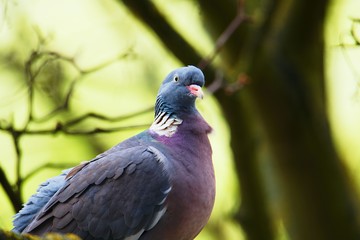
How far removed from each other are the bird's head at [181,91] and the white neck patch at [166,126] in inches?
2.2

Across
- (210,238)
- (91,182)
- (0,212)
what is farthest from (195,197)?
(210,238)

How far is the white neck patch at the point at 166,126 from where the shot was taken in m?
4.91

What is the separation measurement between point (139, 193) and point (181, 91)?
2.27ft

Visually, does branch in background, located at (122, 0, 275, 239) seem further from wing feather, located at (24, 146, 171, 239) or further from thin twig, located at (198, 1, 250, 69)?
wing feather, located at (24, 146, 171, 239)

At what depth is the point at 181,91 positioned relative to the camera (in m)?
4.95

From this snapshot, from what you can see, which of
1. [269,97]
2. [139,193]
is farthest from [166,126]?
[269,97]

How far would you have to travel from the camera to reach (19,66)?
7926 mm

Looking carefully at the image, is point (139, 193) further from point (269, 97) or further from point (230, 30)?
point (269, 97)

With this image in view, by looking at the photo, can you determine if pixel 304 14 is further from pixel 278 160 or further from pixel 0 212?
pixel 0 212

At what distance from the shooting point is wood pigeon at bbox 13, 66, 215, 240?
4559mm

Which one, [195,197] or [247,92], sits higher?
[195,197]

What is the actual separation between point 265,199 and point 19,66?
2.68m

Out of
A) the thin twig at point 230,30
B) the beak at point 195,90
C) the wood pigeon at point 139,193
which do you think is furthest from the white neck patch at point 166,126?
the thin twig at point 230,30

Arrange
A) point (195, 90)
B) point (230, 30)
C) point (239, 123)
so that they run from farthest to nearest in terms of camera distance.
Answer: point (239, 123), point (230, 30), point (195, 90)
